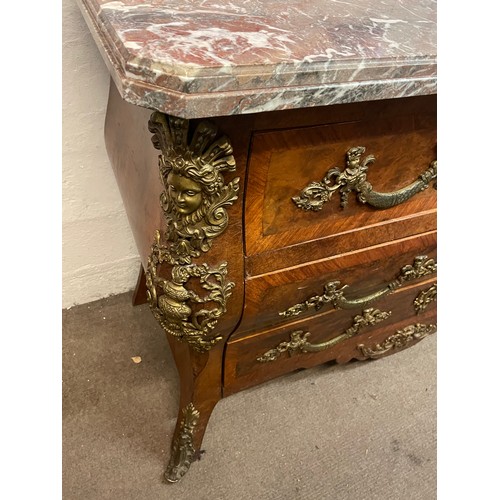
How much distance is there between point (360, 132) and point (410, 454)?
765 mm

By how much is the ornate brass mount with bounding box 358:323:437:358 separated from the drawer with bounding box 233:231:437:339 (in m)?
0.23

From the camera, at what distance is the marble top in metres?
0.49

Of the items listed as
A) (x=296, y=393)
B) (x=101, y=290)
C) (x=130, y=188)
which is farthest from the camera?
(x=101, y=290)

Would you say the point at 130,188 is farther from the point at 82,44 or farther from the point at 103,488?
the point at 103,488

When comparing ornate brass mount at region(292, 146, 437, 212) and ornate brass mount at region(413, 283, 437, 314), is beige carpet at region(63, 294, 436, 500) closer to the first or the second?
ornate brass mount at region(413, 283, 437, 314)

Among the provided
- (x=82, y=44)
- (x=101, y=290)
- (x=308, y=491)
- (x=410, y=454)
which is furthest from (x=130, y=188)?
(x=410, y=454)

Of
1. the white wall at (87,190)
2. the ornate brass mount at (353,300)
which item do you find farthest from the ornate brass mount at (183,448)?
the white wall at (87,190)

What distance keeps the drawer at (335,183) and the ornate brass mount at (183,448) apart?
0.38 metres

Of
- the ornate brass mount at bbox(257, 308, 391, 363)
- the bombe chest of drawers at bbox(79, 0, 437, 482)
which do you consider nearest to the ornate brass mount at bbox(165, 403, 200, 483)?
the bombe chest of drawers at bbox(79, 0, 437, 482)

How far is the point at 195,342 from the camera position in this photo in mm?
779

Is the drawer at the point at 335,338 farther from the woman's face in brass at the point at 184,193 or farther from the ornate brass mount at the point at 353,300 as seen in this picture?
the woman's face in brass at the point at 184,193

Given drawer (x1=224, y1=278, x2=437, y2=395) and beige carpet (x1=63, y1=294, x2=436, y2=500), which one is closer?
drawer (x1=224, y1=278, x2=437, y2=395)

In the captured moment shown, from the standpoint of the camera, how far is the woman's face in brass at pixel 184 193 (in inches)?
23.6

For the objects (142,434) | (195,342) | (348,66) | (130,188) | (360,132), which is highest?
(348,66)
